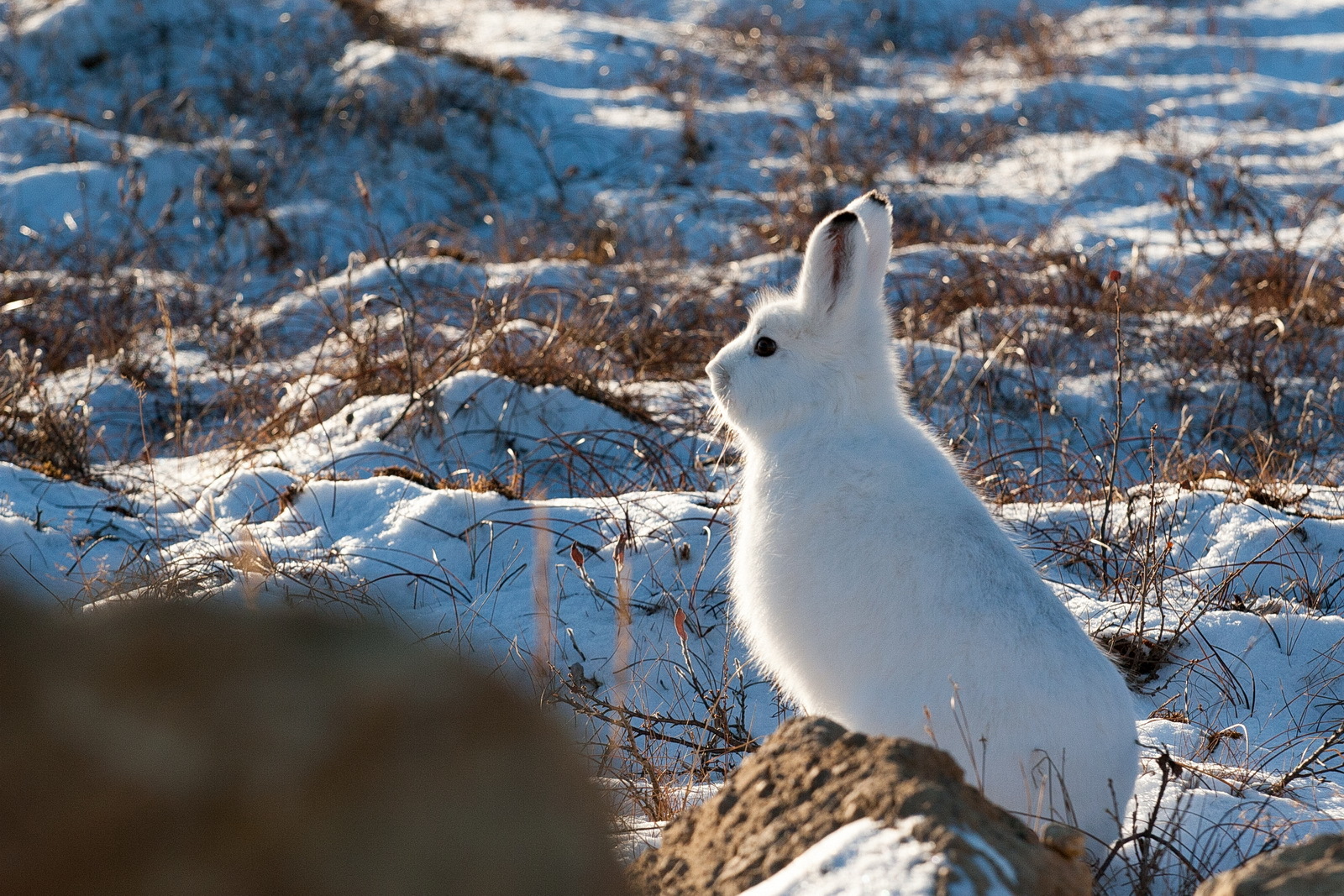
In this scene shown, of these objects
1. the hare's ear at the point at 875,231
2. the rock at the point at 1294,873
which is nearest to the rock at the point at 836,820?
the rock at the point at 1294,873

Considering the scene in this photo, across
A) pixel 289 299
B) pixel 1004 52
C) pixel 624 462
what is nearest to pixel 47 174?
pixel 289 299

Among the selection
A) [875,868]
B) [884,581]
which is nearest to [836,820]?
[875,868]

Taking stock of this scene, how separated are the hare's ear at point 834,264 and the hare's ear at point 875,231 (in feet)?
0.17

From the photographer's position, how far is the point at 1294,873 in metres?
1.64

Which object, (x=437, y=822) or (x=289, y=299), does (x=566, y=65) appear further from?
(x=437, y=822)

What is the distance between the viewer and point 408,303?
752cm

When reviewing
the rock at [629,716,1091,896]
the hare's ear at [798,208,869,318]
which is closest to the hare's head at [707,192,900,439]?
the hare's ear at [798,208,869,318]

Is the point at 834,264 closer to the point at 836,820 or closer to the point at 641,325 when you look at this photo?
the point at 836,820

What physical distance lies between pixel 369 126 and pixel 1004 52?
878cm

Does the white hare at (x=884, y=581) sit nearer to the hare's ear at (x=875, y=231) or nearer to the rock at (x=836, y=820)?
the hare's ear at (x=875, y=231)

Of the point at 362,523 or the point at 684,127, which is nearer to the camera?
the point at 362,523

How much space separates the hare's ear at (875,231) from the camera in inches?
128

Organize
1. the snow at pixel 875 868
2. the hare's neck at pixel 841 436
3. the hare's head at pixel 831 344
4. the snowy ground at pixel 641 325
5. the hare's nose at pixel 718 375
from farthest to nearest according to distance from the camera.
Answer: the snowy ground at pixel 641 325, the hare's nose at pixel 718 375, the hare's head at pixel 831 344, the hare's neck at pixel 841 436, the snow at pixel 875 868

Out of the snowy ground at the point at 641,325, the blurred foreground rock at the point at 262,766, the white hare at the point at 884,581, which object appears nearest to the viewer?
the blurred foreground rock at the point at 262,766
